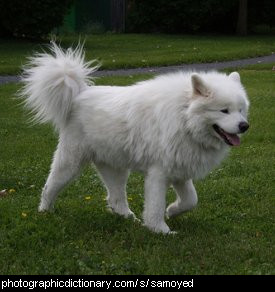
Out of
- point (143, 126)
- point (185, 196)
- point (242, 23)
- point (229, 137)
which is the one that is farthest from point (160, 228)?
point (242, 23)

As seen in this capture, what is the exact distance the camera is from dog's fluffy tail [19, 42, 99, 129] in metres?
6.46

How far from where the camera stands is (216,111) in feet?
18.5

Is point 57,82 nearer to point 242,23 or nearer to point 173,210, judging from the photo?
point 173,210

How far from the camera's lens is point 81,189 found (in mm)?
7840

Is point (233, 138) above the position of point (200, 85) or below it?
below

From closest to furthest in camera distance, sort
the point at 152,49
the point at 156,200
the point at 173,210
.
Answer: the point at 156,200
the point at 173,210
the point at 152,49

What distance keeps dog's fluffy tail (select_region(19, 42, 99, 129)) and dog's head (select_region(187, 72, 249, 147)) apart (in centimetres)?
135

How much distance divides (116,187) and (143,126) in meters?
0.90

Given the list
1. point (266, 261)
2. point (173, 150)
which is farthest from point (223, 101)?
point (266, 261)

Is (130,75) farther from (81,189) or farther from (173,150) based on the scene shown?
(173,150)

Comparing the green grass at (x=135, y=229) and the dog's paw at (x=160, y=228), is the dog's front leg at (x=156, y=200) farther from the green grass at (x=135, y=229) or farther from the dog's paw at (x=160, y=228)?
the green grass at (x=135, y=229)

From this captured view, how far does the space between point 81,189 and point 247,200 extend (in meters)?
2.02

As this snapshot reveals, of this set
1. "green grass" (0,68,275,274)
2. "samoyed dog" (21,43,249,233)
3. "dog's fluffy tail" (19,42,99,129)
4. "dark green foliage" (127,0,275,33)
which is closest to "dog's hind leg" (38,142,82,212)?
"samoyed dog" (21,43,249,233)

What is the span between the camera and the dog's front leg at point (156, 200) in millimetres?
5957
